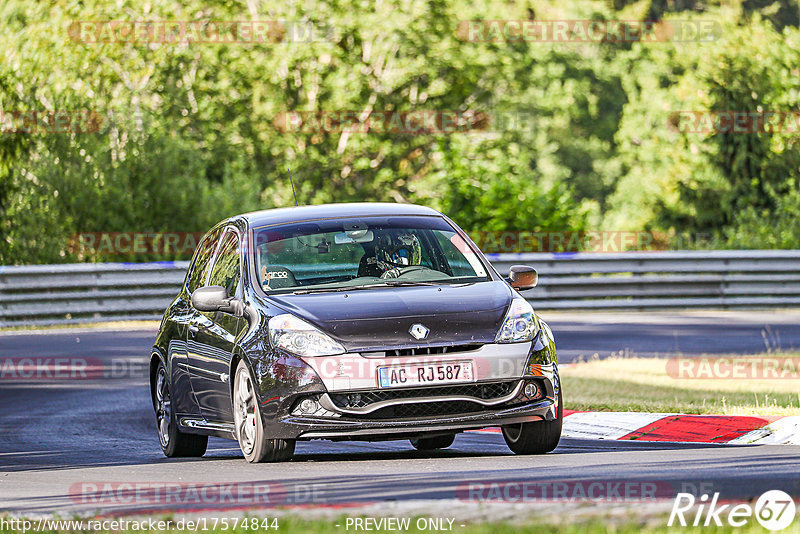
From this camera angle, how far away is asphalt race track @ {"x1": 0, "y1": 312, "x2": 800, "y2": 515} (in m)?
7.19

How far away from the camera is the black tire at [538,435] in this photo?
9109 millimetres

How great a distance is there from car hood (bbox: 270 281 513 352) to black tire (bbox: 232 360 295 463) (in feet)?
1.75

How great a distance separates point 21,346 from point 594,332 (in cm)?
786

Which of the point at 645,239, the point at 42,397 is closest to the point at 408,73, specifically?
the point at 645,239

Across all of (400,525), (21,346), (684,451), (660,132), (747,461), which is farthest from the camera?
(660,132)

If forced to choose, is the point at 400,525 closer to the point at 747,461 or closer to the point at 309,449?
the point at 747,461

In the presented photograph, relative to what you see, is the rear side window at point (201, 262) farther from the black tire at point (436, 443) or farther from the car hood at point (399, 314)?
the black tire at point (436, 443)

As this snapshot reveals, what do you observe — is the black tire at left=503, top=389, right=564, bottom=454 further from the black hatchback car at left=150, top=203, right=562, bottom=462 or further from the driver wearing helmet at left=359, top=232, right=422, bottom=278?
the driver wearing helmet at left=359, top=232, right=422, bottom=278

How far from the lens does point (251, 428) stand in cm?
899

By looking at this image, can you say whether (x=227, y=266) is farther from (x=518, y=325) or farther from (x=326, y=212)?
(x=518, y=325)

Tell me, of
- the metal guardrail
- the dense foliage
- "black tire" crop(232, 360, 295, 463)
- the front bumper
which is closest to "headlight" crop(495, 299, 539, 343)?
the front bumper

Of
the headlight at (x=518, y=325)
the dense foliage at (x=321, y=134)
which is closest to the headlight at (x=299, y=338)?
the headlight at (x=518, y=325)

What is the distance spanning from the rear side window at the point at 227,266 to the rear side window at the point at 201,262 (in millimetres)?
243

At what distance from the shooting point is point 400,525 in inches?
239
